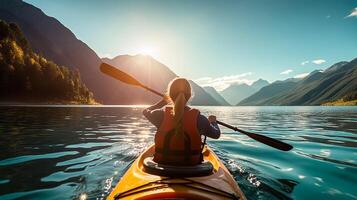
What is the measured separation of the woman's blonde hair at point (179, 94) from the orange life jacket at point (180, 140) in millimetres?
164

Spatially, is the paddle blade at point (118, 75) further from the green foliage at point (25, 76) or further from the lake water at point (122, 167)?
the green foliage at point (25, 76)

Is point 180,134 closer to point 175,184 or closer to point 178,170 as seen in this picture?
point 178,170

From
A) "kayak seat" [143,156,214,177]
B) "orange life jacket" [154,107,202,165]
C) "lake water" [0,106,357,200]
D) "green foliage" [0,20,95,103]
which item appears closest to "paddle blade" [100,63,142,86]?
"lake water" [0,106,357,200]

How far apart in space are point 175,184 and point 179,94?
5.67 feet

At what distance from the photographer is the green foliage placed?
66.7 meters

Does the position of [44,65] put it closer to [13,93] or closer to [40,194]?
[13,93]

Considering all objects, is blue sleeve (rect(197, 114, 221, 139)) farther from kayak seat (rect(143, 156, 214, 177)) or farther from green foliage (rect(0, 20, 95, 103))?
green foliage (rect(0, 20, 95, 103))

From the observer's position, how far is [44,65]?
8050 centimetres

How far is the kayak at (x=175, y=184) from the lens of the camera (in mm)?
4316

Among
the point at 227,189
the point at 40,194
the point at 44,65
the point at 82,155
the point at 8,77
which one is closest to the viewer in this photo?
the point at 227,189

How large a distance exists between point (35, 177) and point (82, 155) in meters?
3.27

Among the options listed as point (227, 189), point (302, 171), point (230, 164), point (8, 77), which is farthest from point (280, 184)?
point (8, 77)

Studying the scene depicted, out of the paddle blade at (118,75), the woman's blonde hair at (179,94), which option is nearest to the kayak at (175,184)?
the woman's blonde hair at (179,94)

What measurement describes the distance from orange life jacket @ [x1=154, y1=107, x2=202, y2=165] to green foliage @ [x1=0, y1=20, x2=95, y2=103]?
236 ft
